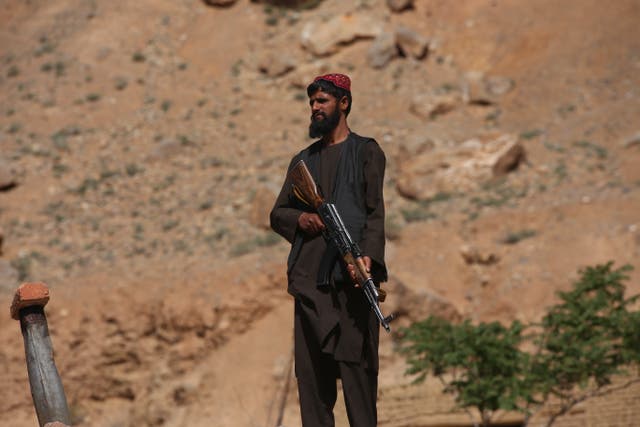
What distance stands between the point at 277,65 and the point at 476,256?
10.8 metres

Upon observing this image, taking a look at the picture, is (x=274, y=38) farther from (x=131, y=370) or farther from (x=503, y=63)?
(x=131, y=370)

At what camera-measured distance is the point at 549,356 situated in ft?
37.8

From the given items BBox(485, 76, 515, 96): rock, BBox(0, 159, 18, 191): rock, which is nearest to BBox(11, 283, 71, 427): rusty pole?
BBox(0, 159, 18, 191): rock

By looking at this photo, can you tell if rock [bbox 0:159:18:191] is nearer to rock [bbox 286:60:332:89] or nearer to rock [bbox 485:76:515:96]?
rock [bbox 286:60:332:89]

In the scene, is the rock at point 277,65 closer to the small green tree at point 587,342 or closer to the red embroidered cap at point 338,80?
the small green tree at point 587,342

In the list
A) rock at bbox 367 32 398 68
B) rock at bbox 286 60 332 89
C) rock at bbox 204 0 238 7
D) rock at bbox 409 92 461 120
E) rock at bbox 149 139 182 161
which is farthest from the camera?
rock at bbox 204 0 238 7

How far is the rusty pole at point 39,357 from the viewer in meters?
5.16

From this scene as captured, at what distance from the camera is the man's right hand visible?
5.03 m

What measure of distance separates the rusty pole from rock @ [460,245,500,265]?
1378cm

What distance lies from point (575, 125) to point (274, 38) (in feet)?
30.8

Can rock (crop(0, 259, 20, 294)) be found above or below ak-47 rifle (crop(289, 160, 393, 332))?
above

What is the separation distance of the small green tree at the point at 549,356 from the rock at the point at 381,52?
15.7 metres

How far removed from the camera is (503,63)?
26688 mm

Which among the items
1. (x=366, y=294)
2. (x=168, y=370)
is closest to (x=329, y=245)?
(x=366, y=294)
